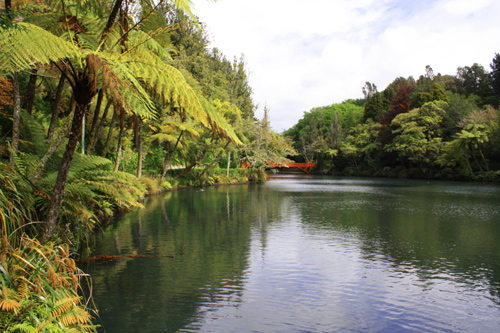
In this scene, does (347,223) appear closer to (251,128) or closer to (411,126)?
(251,128)

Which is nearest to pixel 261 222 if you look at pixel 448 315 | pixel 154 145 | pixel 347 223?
pixel 347 223

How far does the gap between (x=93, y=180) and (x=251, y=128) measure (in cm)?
2339

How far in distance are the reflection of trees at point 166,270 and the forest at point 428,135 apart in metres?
27.6

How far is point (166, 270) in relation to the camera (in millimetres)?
5895

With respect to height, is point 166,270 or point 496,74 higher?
point 496,74

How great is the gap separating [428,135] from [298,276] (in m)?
34.7

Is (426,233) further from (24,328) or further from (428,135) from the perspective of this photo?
(428,135)

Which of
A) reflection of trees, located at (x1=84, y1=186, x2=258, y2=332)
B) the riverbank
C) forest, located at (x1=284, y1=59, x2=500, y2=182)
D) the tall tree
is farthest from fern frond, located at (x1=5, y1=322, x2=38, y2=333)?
the tall tree

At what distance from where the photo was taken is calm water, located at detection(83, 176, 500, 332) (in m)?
4.31

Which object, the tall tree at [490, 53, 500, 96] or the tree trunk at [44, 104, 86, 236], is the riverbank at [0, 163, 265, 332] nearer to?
the tree trunk at [44, 104, 86, 236]

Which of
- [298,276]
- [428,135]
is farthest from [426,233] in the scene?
[428,135]

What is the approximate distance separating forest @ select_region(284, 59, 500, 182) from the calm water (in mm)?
24048

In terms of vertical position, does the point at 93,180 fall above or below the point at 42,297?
above

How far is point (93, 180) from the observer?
5.74m
